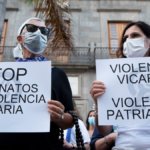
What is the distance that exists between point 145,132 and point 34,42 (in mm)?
1305

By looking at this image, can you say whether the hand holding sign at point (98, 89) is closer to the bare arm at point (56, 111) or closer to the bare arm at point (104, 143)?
the bare arm at point (56, 111)

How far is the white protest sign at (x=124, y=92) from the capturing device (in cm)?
151

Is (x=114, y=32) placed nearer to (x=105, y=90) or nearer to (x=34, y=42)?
(x=34, y=42)

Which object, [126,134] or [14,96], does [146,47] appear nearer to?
[126,134]

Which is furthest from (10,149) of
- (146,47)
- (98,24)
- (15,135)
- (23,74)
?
(98,24)

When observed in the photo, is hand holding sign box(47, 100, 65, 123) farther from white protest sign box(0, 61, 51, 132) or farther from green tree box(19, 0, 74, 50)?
green tree box(19, 0, 74, 50)

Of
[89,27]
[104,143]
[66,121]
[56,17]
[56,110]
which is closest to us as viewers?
[56,110]

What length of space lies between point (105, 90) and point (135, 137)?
0.42m

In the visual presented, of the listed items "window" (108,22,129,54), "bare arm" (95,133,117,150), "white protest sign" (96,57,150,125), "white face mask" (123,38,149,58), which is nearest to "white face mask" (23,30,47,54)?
"white protest sign" (96,57,150,125)

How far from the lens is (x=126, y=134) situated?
5.06ft

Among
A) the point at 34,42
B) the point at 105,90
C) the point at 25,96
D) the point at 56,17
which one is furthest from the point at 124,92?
the point at 56,17

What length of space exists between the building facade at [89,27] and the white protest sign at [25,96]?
8.80 metres

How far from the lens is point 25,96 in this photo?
5.01 feet

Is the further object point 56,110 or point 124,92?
point 124,92
